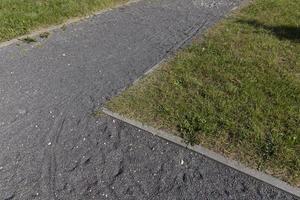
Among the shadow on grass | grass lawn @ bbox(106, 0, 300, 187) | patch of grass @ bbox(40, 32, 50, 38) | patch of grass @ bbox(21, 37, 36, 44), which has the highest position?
grass lawn @ bbox(106, 0, 300, 187)

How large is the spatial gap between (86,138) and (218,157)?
5.14ft

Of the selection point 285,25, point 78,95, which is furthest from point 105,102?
point 285,25

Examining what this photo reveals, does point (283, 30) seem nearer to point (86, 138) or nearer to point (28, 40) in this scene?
point (86, 138)

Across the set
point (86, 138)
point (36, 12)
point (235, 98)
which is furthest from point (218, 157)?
point (36, 12)

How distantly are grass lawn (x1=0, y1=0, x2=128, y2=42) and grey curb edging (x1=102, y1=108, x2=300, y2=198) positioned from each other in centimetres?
368

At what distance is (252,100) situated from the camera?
5.17 m

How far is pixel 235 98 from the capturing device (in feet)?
17.1

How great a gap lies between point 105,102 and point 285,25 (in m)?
4.42

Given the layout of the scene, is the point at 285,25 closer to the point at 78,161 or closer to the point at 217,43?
the point at 217,43

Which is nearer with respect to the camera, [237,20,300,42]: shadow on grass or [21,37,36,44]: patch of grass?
[237,20,300,42]: shadow on grass

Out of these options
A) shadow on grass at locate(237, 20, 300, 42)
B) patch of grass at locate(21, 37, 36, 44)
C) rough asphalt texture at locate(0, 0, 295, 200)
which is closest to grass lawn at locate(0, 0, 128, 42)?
patch of grass at locate(21, 37, 36, 44)

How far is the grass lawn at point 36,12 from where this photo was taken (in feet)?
25.3

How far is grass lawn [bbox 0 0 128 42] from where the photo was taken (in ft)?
25.3

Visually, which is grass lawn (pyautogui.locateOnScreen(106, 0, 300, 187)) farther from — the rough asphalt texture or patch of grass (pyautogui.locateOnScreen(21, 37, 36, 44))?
A: patch of grass (pyautogui.locateOnScreen(21, 37, 36, 44))
